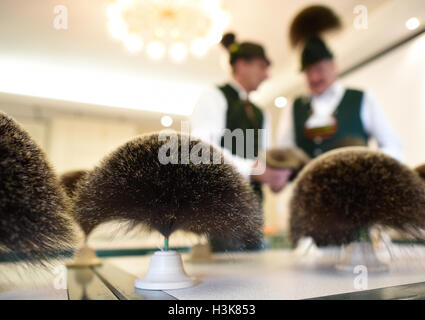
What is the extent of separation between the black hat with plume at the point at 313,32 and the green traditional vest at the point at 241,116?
19cm

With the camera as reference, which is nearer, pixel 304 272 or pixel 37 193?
pixel 37 193

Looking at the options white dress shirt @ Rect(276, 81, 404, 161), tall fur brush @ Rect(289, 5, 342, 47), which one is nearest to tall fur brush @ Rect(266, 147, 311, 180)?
white dress shirt @ Rect(276, 81, 404, 161)

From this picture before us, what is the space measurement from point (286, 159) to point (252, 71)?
1.17 ft

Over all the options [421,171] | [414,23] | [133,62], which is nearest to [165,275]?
[421,171]

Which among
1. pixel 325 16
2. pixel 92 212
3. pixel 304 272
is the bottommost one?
pixel 304 272

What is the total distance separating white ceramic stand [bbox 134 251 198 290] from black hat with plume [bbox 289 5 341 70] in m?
0.70

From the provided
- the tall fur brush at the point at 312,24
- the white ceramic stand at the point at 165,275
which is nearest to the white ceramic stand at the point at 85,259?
the white ceramic stand at the point at 165,275

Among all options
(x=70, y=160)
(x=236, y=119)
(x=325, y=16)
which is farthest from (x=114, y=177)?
(x=70, y=160)

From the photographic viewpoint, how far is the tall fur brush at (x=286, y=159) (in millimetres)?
666

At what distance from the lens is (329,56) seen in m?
0.89

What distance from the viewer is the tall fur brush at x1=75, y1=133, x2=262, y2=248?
0.35 metres

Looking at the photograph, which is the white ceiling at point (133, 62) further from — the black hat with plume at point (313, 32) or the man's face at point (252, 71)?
the man's face at point (252, 71)

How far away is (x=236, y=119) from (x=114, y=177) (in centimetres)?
54
